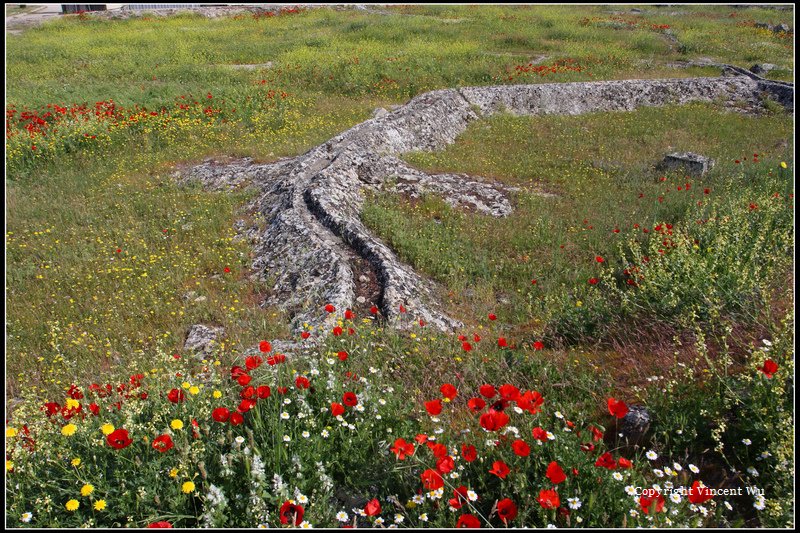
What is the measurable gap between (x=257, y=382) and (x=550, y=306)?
425cm

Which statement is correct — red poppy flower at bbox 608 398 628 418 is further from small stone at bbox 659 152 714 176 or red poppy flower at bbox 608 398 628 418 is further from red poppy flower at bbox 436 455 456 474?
small stone at bbox 659 152 714 176

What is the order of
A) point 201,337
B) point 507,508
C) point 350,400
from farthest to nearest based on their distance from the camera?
1. point 201,337
2. point 350,400
3. point 507,508

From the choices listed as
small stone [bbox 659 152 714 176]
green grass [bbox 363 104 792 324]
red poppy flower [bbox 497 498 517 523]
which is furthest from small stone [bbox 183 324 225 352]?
small stone [bbox 659 152 714 176]

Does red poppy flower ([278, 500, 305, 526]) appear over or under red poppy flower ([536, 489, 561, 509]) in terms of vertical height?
under

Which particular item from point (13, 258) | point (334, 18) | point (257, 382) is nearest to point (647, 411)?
point (257, 382)

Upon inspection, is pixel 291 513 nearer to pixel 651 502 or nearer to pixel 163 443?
pixel 163 443

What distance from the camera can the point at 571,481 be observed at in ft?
9.93

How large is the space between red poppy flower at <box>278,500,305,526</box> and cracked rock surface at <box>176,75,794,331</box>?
3.00 metres

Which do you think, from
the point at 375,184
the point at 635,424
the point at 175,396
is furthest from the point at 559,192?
the point at 175,396

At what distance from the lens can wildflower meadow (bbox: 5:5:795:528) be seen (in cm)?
303

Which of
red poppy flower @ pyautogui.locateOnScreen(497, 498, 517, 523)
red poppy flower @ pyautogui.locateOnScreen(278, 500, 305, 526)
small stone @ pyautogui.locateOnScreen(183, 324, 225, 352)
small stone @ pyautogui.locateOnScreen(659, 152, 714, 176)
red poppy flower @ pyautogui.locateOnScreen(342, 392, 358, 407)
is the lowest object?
small stone @ pyautogui.locateOnScreen(183, 324, 225, 352)

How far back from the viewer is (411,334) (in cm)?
529

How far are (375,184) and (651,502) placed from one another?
850cm

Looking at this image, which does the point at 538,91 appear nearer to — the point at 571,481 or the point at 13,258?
the point at 13,258
